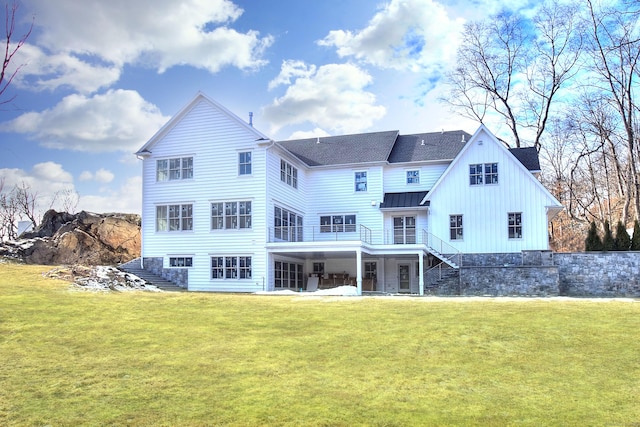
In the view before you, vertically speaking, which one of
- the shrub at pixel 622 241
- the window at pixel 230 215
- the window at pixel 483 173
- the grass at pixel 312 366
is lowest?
the grass at pixel 312 366

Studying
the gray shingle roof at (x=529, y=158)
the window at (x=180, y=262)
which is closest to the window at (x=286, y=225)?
the window at (x=180, y=262)

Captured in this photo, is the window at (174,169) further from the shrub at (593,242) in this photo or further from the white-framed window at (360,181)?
the shrub at (593,242)

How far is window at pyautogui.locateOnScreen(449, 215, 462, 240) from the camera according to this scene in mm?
30500

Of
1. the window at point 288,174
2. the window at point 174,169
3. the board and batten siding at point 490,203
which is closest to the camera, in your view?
the board and batten siding at point 490,203

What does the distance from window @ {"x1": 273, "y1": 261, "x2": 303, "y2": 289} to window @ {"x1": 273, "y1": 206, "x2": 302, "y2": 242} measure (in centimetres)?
142

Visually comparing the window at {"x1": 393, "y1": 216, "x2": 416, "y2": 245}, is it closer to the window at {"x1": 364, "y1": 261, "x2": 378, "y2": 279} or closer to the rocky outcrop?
the window at {"x1": 364, "y1": 261, "x2": 378, "y2": 279}

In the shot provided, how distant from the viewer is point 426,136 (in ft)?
120

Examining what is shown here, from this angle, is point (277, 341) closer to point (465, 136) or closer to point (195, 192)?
point (195, 192)

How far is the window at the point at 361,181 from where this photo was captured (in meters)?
33.8

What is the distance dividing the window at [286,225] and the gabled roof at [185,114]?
4270 millimetres

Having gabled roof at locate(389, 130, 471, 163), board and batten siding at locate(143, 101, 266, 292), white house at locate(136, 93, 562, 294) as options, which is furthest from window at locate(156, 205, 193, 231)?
gabled roof at locate(389, 130, 471, 163)

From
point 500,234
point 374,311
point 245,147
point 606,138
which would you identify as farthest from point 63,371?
point 606,138

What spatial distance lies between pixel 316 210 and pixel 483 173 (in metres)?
9.89

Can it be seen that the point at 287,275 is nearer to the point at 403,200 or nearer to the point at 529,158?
the point at 403,200
